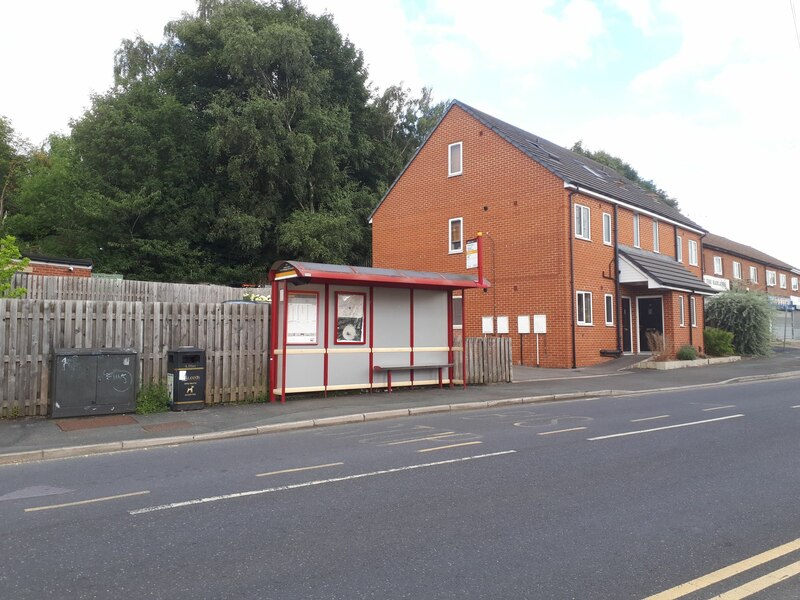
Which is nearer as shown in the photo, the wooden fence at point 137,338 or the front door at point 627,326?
the wooden fence at point 137,338

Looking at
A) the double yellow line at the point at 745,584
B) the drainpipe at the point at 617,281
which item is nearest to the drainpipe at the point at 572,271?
the drainpipe at the point at 617,281

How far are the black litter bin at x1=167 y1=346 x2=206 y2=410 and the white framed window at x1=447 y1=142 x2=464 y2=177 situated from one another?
57.5 feet

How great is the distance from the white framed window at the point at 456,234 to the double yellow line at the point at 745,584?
2236cm

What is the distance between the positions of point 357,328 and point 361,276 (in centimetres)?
145

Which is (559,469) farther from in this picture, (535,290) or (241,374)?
(535,290)

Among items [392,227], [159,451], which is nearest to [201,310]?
[159,451]

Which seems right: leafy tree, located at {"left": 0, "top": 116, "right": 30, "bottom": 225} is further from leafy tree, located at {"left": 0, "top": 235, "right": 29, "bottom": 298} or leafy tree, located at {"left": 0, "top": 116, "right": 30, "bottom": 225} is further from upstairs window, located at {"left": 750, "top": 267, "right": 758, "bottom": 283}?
upstairs window, located at {"left": 750, "top": 267, "right": 758, "bottom": 283}

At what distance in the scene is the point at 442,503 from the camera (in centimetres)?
562

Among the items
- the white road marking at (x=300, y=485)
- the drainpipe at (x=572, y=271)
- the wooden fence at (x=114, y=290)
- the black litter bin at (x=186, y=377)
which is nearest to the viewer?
the white road marking at (x=300, y=485)

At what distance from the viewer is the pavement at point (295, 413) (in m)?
8.62

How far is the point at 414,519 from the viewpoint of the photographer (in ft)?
16.9

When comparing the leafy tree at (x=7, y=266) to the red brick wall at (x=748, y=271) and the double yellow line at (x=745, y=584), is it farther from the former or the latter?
the red brick wall at (x=748, y=271)

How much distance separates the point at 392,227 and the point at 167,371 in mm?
18655

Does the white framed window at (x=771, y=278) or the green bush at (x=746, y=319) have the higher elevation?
the white framed window at (x=771, y=278)
